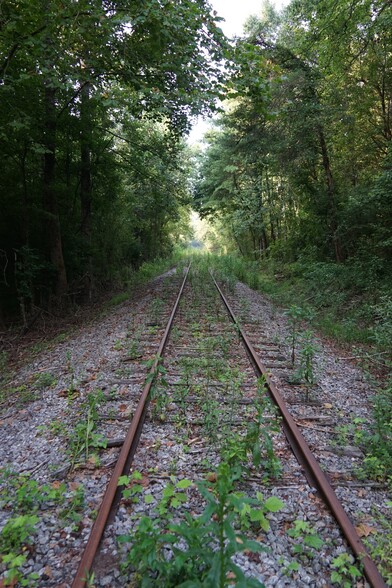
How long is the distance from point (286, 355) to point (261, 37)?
42.3 ft

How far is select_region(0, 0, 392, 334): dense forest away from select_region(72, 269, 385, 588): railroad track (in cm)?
464

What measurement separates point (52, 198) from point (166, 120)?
5394 mm

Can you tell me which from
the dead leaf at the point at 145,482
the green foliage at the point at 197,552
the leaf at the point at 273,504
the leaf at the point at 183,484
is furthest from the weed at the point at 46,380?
the leaf at the point at 273,504

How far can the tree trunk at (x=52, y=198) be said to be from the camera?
9742 millimetres

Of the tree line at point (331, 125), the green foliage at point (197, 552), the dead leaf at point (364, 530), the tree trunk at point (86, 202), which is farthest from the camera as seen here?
the tree trunk at point (86, 202)

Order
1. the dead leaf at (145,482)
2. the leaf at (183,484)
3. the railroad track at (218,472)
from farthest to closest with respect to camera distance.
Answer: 1. the dead leaf at (145,482)
2. the leaf at (183,484)
3. the railroad track at (218,472)

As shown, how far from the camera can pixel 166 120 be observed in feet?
43.5

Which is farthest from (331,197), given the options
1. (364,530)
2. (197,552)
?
(197,552)

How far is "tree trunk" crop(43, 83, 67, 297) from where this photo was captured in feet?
32.0

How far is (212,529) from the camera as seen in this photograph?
6.69 ft

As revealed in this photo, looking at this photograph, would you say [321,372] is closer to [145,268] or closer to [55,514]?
[55,514]

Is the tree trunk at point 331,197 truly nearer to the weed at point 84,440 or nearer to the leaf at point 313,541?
the weed at point 84,440

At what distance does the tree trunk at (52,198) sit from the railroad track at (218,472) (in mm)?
7337

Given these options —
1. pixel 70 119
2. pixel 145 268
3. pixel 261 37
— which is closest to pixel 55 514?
pixel 70 119
